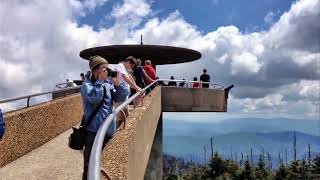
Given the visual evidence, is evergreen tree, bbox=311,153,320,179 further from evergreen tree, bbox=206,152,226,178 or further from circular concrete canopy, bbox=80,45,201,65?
circular concrete canopy, bbox=80,45,201,65

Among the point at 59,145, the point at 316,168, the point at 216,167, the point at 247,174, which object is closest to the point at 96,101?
the point at 59,145

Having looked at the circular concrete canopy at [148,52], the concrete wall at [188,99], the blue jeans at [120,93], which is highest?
the circular concrete canopy at [148,52]

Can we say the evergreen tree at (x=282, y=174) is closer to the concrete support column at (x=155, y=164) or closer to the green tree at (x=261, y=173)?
the green tree at (x=261, y=173)

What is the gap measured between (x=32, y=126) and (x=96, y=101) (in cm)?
797

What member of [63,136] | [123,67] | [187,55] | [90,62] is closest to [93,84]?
[90,62]

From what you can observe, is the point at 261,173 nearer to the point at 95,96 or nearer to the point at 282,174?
the point at 282,174

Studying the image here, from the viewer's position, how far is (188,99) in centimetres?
2545

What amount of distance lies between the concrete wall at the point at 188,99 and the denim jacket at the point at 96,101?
18981 millimetres

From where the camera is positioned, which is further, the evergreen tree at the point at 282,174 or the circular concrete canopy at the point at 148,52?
the evergreen tree at the point at 282,174

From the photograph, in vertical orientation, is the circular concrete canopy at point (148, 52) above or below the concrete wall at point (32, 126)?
above

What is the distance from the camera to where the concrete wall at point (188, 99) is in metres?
24.9

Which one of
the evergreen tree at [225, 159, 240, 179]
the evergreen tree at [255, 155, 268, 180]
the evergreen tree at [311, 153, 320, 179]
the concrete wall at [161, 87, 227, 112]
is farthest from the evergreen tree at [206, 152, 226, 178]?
the concrete wall at [161, 87, 227, 112]

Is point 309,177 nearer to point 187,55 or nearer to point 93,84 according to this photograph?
point 187,55

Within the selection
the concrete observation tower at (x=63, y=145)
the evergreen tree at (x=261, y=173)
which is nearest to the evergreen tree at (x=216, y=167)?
the evergreen tree at (x=261, y=173)
